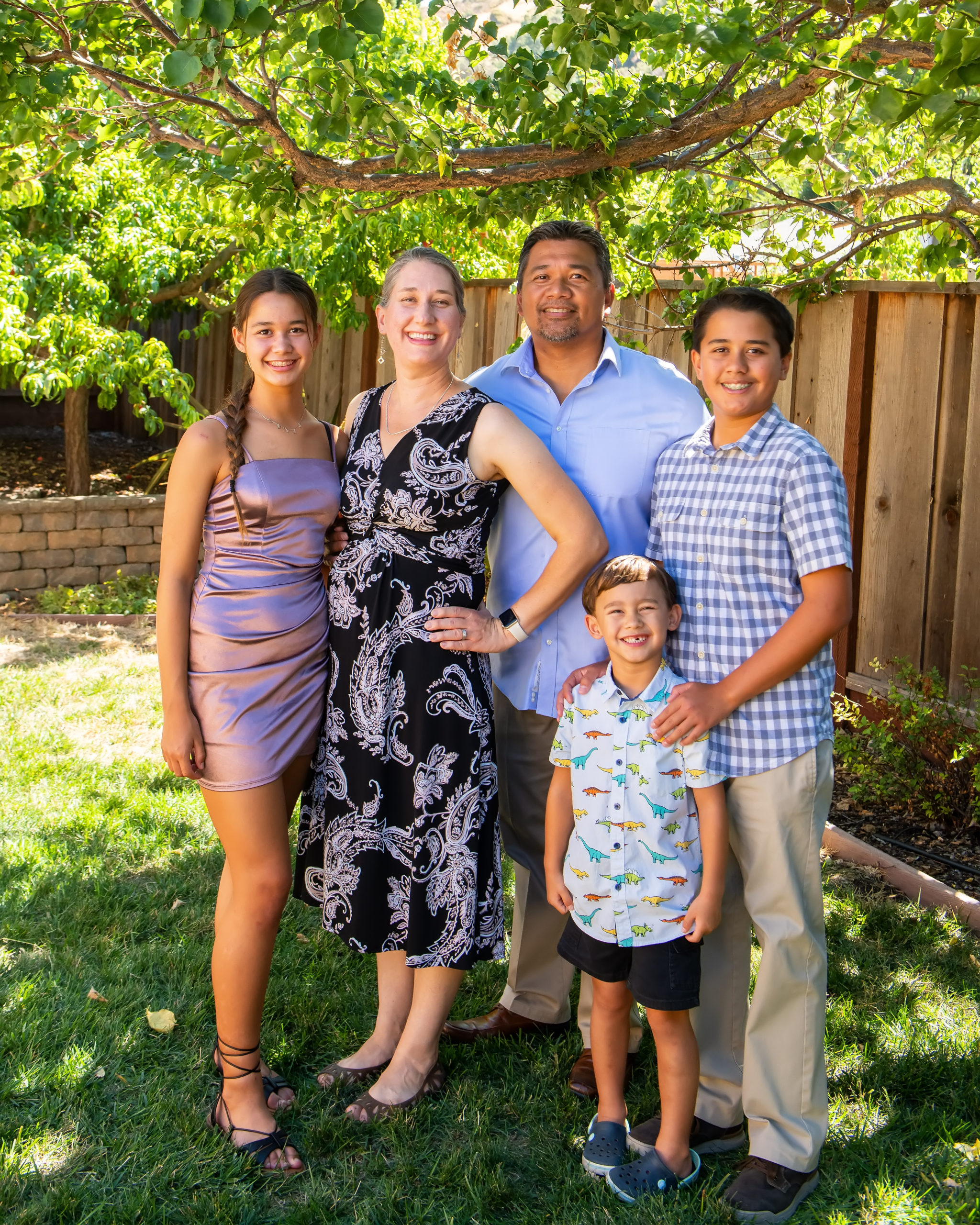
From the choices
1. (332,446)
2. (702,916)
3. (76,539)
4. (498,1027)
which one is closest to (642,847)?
(702,916)

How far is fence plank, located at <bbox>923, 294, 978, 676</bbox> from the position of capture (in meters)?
4.88

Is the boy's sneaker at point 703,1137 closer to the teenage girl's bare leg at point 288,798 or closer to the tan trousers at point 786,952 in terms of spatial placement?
the tan trousers at point 786,952

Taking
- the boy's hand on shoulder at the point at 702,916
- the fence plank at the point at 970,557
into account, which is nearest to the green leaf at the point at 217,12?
the boy's hand on shoulder at the point at 702,916

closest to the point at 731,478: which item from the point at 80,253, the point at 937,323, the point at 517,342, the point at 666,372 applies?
the point at 666,372

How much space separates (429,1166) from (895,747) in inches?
110

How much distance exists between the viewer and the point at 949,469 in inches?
194

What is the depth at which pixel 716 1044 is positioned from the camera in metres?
2.90

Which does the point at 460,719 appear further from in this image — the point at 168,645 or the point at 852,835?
the point at 852,835

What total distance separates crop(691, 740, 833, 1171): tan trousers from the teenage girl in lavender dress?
1.13 m

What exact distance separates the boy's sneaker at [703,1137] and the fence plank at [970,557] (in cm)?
245

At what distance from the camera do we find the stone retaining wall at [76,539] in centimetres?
826

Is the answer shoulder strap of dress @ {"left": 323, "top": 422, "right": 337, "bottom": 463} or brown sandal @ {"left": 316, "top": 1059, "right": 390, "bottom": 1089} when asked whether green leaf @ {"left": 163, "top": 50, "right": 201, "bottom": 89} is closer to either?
shoulder strap of dress @ {"left": 323, "top": 422, "right": 337, "bottom": 463}

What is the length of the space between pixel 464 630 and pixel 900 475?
301cm

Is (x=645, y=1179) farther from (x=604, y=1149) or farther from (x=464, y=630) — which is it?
(x=464, y=630)
